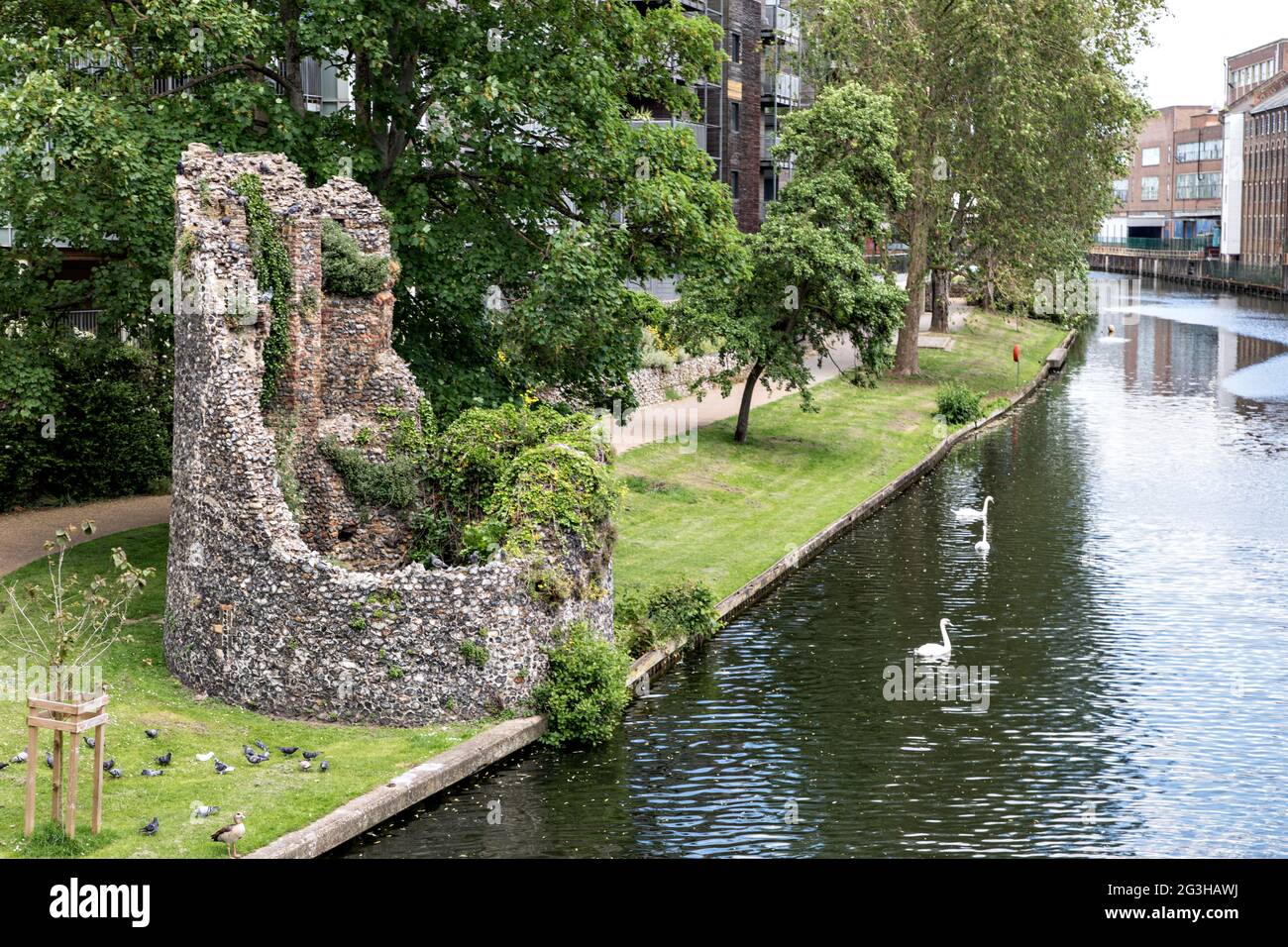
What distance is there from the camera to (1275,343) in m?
101

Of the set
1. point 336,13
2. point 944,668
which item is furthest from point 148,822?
point 336,13

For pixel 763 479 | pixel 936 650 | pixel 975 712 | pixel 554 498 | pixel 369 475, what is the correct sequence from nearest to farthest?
pixel 554 498, pixel 975 712, pixel 369 475, pixel 936 650, pixel 763 479

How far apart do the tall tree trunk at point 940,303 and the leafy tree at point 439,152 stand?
51.8m

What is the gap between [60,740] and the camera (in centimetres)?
2067

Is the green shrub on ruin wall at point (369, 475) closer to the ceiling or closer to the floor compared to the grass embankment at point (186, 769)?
closer to the ceiling

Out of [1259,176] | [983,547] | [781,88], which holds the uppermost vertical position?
[781,88]

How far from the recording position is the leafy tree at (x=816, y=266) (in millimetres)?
49875

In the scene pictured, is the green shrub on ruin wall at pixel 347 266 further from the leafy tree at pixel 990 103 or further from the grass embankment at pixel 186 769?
the leafy tree at pixel 990 103

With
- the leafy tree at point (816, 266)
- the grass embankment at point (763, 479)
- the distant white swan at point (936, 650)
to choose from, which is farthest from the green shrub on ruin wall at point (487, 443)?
the leafy tree at point (816, 266)

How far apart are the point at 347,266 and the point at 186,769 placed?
10.8 meters

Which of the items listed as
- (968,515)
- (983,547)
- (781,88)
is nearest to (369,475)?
(983,547)

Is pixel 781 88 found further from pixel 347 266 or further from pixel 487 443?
pixel 487 443

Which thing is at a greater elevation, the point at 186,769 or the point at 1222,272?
the point at 1222,272

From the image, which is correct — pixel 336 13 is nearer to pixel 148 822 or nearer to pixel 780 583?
pixel 780 583
